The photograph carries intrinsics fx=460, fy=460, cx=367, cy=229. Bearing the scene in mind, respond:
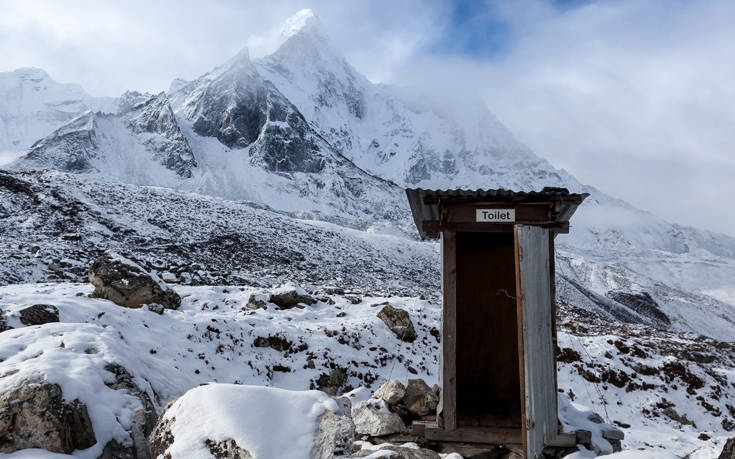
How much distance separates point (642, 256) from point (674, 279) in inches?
1108

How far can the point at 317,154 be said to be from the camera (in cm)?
11225

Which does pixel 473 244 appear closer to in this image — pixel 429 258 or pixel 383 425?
pixel 383 425

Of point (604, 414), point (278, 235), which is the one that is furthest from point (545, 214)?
point (278, 235)

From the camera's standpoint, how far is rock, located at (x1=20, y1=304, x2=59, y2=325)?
416 inches

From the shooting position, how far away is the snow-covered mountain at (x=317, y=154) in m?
84.1

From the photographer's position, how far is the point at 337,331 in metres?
15.7

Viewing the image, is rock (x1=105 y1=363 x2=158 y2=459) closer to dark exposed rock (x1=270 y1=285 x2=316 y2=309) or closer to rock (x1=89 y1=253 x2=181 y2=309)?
rock (x1=89 y1=253 x2=181 y2=309)

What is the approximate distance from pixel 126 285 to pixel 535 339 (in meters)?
13.1

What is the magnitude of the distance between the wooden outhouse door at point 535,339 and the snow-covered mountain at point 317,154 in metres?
40.4

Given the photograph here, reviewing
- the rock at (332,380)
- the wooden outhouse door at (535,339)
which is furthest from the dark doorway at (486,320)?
the wooden outhouse door at (535,339)

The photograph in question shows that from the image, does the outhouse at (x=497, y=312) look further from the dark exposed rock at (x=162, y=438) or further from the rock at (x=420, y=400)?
the dark exposed rock at (x=162, y=438)

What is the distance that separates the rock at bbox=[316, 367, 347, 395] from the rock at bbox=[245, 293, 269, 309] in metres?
4.65

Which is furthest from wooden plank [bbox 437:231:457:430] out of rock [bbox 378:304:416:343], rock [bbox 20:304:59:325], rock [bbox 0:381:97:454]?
rock [bbox 20:304:59:325]

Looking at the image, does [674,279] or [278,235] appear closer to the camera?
[278,235]
